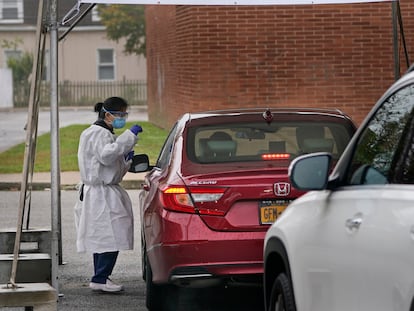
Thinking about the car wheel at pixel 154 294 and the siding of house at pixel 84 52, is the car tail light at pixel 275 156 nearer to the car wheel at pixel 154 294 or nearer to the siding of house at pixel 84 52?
the car wheel at pixel 154 294

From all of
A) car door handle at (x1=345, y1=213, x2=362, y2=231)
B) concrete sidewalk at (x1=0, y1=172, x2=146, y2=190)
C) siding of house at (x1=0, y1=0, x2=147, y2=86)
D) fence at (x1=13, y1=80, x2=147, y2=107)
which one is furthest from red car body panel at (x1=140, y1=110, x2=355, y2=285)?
siding of house at (x1=0, y1=0, x2=147, y2=86)

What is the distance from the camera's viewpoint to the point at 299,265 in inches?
232

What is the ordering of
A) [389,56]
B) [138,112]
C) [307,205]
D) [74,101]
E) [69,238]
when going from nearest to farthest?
[307,205] < [69,238] < [389,56] < [138,112] < [74,101]

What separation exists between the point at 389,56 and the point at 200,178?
45.8 ft

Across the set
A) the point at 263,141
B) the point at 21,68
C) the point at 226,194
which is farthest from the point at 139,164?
the point at 21,68

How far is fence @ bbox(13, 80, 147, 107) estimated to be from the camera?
186 ft

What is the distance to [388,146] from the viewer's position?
5.23 m

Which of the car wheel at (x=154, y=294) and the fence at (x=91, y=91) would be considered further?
the fence at (x=91, y=91)

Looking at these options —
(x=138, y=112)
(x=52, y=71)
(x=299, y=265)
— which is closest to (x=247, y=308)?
(x=52, y=71)

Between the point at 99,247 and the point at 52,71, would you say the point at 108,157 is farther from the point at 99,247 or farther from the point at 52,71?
the point at 52,71

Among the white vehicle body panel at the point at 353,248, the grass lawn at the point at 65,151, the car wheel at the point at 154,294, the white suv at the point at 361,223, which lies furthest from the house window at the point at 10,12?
the white suv at the point at 361,223

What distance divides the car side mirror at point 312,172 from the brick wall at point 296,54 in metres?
16.0

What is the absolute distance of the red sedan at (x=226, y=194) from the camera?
26.8 feet

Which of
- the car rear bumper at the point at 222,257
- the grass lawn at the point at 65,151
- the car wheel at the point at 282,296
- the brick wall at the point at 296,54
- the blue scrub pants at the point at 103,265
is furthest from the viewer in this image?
the grass lawn at the point at 65,151
